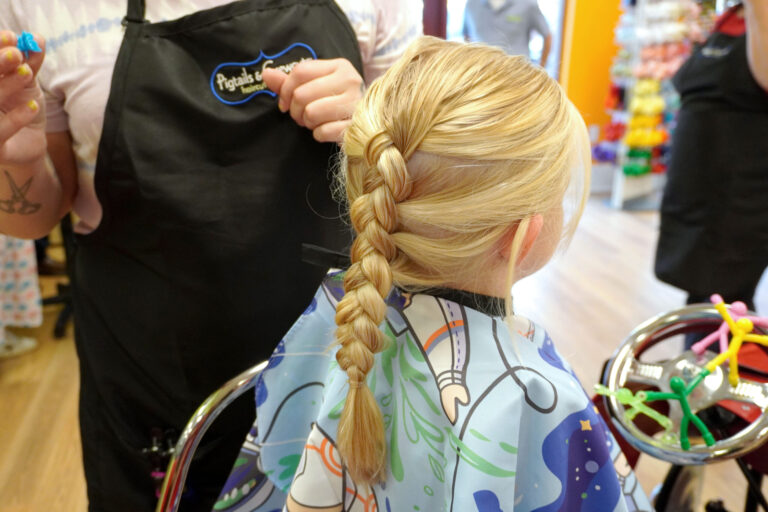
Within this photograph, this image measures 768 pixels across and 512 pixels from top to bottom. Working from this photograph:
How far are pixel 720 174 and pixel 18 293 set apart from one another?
107 inches

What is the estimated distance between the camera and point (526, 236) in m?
0.69

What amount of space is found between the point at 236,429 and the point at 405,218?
538mm

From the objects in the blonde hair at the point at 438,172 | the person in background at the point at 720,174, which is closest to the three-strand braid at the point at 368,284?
the blonde hair at the point at 438,172

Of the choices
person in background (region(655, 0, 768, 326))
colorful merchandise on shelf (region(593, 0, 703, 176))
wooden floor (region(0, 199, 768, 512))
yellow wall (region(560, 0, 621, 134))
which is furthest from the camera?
yellow wall (region(560, 0, 621, 134))

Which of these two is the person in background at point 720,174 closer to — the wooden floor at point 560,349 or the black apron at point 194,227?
the wooden floor at point 560,349

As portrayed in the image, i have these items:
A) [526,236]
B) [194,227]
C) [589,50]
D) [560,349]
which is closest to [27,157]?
[194,227]

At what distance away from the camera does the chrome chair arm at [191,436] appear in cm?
78

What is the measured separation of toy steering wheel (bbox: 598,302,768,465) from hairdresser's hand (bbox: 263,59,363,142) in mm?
498

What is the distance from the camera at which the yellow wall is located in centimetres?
490

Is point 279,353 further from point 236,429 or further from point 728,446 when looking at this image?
point 728,446

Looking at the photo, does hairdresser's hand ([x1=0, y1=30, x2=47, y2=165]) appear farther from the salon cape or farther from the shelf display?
the shelf display

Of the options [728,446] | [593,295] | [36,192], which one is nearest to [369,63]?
[36,192]

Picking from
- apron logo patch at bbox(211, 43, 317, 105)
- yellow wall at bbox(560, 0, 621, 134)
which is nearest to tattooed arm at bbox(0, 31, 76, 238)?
apron logo patch at bbox(211, 43, 317, 105)

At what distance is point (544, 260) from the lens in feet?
2.53
